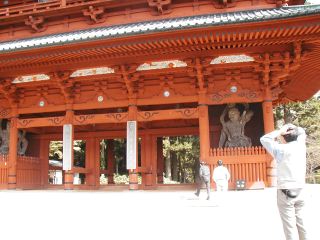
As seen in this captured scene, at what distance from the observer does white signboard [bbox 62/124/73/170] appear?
1311 cm

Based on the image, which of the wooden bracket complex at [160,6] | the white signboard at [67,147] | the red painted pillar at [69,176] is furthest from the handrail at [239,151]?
the wooden bracket complex at [160,6]

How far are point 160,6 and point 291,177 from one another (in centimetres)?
985

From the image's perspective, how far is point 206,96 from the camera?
483 inches

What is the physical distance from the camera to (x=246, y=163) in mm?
11570

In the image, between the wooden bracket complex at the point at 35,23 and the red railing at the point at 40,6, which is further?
the wooden bracket complex at the point at 35,23

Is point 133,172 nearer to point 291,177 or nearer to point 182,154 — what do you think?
point 291,177

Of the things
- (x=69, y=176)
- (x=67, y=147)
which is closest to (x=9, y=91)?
(x=67, y=147)

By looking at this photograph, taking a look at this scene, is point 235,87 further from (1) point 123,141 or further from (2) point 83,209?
(1) point 123,141

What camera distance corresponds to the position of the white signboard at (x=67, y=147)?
43.0ft

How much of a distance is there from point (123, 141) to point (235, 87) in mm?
15149

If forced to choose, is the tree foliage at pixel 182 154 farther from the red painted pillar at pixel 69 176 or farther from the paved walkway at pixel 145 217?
the paved walkway at pixel 145 217

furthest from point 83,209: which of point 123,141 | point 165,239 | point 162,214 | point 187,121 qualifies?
point 123,141

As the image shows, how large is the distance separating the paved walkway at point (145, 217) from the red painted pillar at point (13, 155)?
298 cm

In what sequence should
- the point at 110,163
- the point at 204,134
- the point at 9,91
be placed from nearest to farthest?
the point at 204,134, the point at 9,91, the point at 110,163
